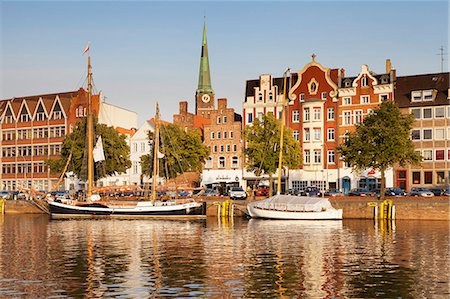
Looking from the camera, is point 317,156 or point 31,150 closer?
point 317,156

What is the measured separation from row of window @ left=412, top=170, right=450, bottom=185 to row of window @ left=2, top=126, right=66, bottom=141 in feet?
230

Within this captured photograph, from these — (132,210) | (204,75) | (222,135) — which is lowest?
(132,210)

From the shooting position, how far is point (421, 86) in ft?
351

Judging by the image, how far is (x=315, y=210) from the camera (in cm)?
7575

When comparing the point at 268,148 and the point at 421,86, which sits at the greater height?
the point at 421,86

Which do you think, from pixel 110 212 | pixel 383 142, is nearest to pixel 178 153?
pixel 110 212

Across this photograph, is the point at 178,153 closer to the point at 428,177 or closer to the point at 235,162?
the point at 235,162

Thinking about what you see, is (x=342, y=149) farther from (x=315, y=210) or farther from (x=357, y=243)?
(x=357, y=243)

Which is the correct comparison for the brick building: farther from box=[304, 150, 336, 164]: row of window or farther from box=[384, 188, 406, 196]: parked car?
box=[384, 188, 406, 196]: parked car

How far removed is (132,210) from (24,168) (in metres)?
62.4

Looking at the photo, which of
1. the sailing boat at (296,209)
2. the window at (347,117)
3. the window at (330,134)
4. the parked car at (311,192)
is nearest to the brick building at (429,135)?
the window at (347,117)

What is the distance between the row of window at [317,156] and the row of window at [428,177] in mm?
13585

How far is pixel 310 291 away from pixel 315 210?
44942 mm

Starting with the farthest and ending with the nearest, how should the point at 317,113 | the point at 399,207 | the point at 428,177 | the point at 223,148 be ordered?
the point at 223,148, the point at 317,113, the point at 428,177, the point at 399,207
